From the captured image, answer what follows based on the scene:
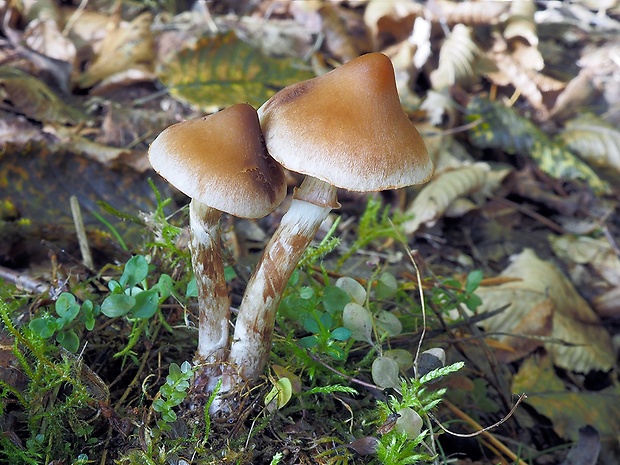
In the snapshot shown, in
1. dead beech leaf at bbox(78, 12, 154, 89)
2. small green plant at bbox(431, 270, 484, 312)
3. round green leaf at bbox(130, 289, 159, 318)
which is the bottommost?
small green plant at bbox(431, 270, 484, 312)

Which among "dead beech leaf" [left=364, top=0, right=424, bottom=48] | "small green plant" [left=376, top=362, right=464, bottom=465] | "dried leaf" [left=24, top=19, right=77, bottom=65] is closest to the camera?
"small green plant" [left=376, top=362, right=464, bottom=465]

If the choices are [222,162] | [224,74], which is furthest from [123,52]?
[222,162]

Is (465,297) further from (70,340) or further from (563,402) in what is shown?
(70,340)

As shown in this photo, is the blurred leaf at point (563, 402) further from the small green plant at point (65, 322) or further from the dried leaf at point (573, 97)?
the dried leaf at point (573, 97)

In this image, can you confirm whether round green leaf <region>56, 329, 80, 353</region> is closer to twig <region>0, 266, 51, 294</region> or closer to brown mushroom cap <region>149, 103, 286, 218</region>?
twig <region>0, 266, 51, 294</region>

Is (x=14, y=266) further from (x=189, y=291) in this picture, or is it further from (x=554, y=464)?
(x=554, y=464)

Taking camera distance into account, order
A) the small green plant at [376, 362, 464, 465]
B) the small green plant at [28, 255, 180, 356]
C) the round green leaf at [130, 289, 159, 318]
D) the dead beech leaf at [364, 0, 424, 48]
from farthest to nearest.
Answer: the dead beech leaf at [364, 0, 424, 48]
the round green leaf at [130, 289, 159, 318]
the small green plant at [28, 255, 180, 356]
the small green plant at [376, 362, 464, 465]

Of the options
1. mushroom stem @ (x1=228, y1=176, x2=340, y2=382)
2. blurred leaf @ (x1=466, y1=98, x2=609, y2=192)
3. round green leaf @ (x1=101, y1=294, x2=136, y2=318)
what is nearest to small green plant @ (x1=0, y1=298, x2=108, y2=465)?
round green leaf @ (x1=101, y1=294, x2=136, y2=318)
